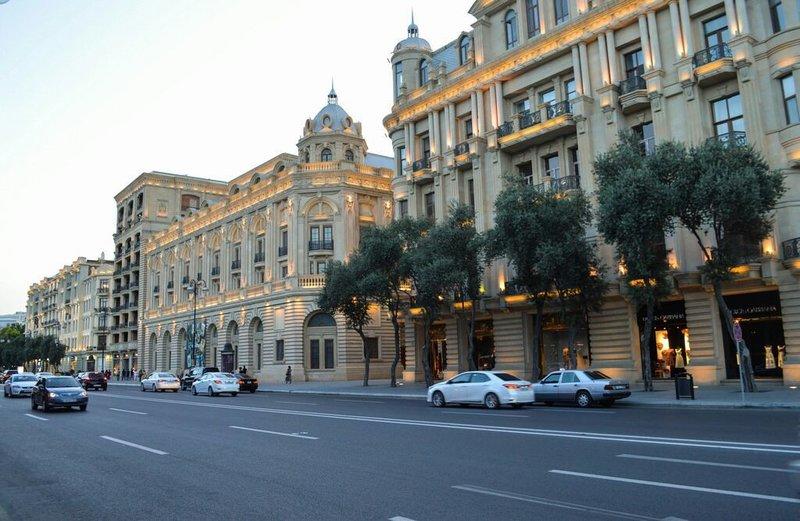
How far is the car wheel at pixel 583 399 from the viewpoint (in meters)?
21.5

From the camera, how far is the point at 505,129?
117 ft

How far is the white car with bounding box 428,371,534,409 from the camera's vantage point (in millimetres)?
21125

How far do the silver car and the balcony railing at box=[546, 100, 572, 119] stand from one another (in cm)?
1537

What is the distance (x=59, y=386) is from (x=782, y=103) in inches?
1186

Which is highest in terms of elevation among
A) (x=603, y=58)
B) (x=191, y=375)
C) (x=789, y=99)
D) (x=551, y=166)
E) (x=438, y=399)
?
(x=603, y=58)

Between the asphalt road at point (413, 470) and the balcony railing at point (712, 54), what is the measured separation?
17.4m

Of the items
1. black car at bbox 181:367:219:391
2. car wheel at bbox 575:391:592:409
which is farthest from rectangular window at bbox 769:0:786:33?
black car at bbox 181:367:219:391

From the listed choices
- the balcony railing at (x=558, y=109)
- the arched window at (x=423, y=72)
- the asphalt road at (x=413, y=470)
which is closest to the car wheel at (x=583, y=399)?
the asphalt road at (x=413, y=470)

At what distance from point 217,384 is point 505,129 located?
71.3 ft

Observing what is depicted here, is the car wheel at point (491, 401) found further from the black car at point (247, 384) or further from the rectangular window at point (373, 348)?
the rectangular window at point (373, 348)

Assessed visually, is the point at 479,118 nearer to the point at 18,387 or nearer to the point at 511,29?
the point at 511,29

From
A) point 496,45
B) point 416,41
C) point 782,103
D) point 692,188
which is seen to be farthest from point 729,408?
point 416,41

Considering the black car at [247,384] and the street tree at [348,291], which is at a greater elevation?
the street tree at [348,291]

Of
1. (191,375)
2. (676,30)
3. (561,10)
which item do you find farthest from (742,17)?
(191,375)
